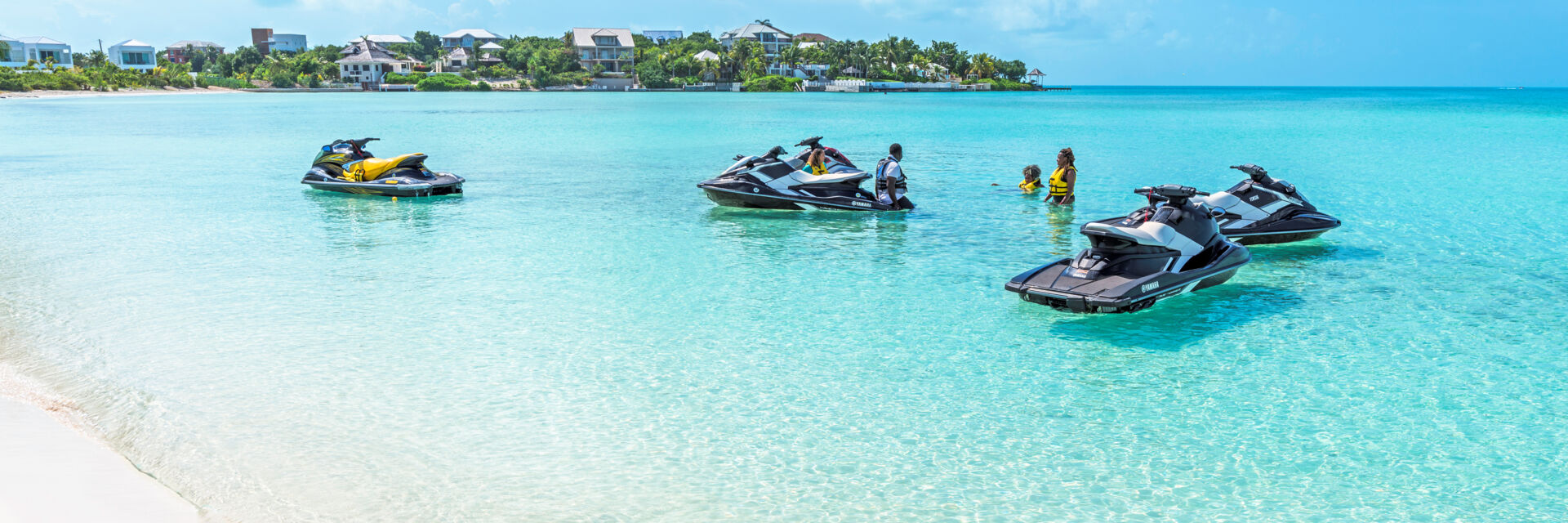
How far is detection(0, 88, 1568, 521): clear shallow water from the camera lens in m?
6.12

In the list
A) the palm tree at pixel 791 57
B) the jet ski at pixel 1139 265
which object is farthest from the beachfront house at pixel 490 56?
the jet ski at pixel 1139 265

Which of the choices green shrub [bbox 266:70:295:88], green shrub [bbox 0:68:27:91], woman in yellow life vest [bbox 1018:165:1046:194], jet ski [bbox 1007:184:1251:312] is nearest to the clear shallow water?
jet ski [bbox 1007:184:1251:312]

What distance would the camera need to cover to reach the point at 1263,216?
1335cm

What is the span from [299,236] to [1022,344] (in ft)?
35.5

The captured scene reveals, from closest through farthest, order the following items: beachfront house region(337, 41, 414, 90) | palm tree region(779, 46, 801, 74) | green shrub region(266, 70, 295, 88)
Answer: green shrub region(266, 70, 295, 88), beachfront house region(337, 41, 414, 90), palm tree region(779, 46, 801, 74)

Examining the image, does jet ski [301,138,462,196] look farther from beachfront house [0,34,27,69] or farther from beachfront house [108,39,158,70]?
beachfront house [108,39,158,70]

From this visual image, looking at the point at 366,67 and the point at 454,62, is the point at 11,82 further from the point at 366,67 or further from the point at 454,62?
the point at 454,62

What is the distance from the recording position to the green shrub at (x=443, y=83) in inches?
5886

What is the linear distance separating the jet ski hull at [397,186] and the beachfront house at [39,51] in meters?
155

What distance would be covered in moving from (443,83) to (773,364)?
498 ft

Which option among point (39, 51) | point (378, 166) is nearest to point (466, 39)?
point (39, 51)

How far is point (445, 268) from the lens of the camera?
12734 millimetres

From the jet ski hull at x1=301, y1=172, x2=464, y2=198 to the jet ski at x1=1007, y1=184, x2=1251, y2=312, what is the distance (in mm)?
13170

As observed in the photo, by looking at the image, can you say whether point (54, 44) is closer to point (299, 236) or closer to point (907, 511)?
point (299, 236)
